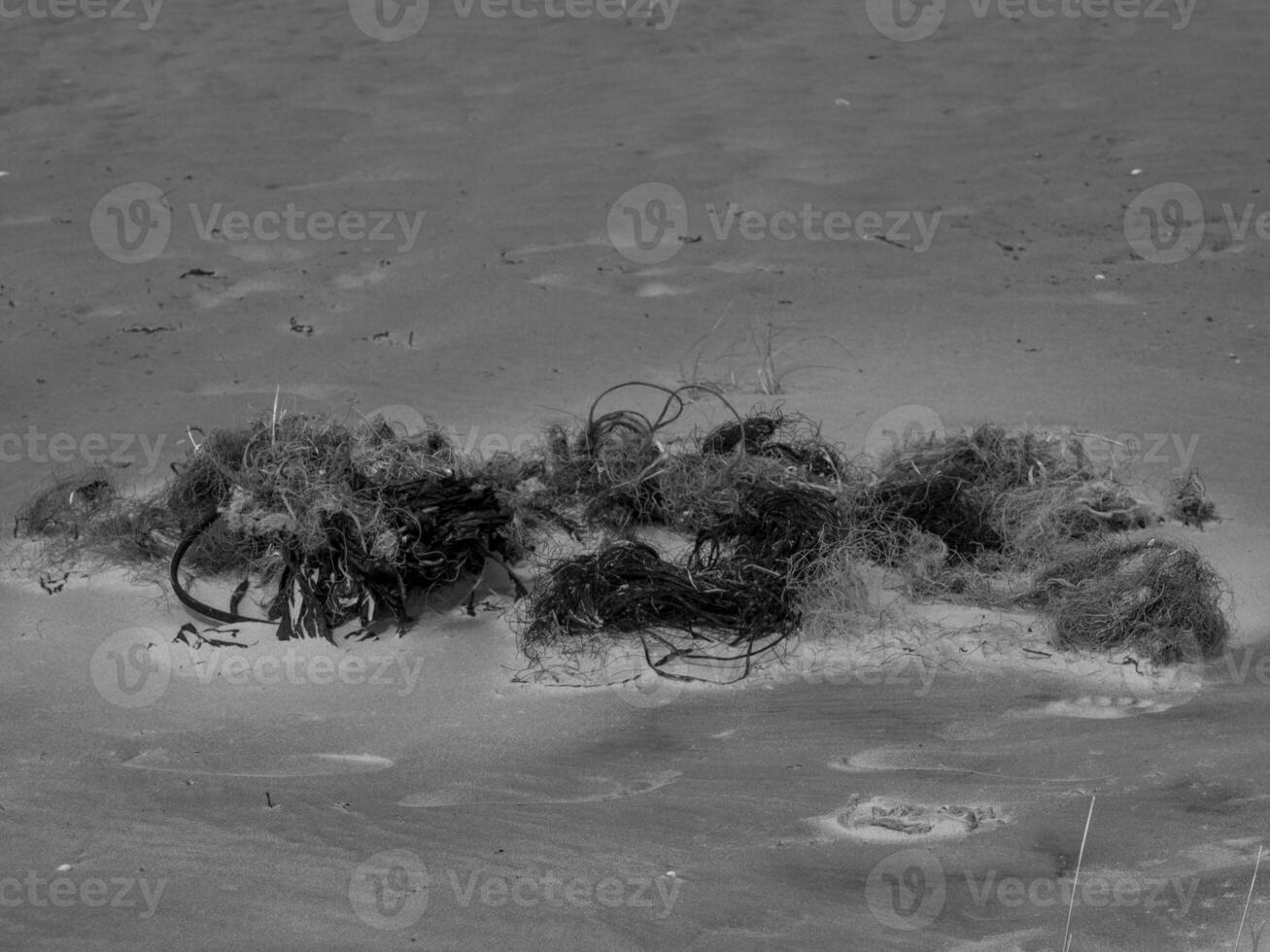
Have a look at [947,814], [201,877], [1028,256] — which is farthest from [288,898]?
[1028,256]

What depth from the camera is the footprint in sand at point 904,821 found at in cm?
377

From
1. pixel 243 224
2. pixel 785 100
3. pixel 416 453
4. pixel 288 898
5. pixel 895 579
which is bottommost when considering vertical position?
pixel 288 898

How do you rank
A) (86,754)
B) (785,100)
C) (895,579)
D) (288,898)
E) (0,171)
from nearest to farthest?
1. (288,898)
2. (86,754)
3. (895,579)
4. (0,171)
5. (785,100)

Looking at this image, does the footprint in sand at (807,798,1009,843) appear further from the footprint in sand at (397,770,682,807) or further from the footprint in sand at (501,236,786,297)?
the footprint in sand at (501,236,786,297)

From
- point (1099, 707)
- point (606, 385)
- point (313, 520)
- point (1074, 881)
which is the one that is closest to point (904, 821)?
point (1074, 881)

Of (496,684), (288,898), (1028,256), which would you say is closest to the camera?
(288,898)

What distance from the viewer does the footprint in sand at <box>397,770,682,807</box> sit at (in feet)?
12.9

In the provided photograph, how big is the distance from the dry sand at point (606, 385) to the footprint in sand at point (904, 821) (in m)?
0.01

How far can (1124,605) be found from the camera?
4.41m

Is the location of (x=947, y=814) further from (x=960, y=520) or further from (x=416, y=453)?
(x=416, y=453)

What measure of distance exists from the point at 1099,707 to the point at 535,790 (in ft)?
5.52

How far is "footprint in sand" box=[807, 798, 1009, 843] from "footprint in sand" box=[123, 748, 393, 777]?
4.16ft

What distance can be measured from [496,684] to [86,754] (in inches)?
47.0

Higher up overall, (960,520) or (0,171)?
(0,171)
